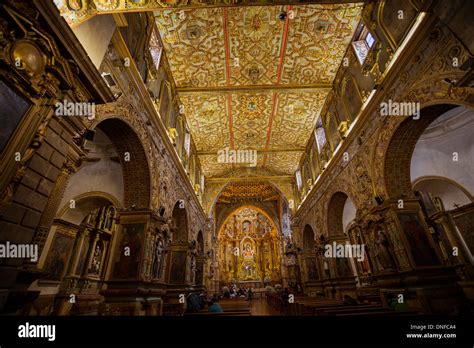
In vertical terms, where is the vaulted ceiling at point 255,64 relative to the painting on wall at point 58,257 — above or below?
above

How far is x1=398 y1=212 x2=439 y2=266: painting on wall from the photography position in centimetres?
613

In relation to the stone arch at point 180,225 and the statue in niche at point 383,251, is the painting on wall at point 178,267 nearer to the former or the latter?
the stone arch at point 180,225

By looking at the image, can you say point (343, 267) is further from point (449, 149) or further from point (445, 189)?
point (449, 149)

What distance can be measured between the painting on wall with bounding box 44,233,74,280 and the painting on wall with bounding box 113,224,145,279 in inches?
200

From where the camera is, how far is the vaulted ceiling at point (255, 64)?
318 inches

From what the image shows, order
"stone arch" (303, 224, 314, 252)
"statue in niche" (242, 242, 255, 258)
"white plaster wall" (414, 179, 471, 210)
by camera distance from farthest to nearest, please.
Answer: "statue in niche" (242, 242, 255, 258) → "stone arch" (303, 224, 314, 252) → "white plaster wall" (414, 179, 471, 210)

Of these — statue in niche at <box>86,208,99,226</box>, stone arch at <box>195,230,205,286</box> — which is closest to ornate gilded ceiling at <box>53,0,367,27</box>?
statue in niche at <box>86,208,99,226</box>

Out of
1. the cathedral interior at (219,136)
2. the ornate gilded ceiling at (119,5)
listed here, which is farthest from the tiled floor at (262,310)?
the ornate gilded ceiling at (119,5)

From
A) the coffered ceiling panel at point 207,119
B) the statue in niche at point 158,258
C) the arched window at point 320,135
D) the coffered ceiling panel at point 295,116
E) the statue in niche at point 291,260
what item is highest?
the coffered ceiling panel at point 295,116

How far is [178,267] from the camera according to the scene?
11.3 metres

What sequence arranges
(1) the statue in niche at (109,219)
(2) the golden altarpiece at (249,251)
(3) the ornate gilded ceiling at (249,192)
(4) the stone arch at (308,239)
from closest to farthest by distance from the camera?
(1) the statue in niche at (109,219)
(4) the stone arch at (308,239)
(3) the ornate gilded ceiling at (249,192)
(2) the golden altarpiece at (249,251)

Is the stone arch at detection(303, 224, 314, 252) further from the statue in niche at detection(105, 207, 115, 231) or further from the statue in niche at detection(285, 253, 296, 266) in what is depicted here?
the statue in niche at detection(105, 207, 115, 231)

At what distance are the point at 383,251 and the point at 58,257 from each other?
12166 millimetres

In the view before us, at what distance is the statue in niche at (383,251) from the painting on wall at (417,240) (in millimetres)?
681
